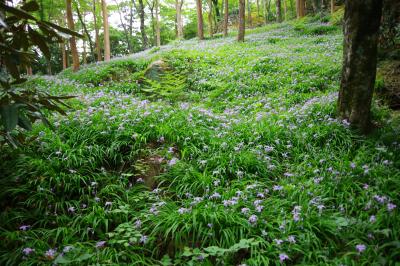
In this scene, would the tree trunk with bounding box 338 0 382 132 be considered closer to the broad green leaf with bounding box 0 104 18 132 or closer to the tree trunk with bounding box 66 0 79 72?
the broad green leaf with bounding box 0 104 18 132

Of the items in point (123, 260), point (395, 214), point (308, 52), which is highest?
point (308, 52)

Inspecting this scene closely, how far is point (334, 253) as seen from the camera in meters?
2.81

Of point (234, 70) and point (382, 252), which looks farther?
point (234, 70)

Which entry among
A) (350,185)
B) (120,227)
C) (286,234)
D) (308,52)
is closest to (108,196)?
(120,227)

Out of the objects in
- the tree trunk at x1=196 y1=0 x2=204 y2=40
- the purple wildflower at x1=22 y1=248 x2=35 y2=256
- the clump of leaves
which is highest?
the tree trunk at x1=196 y1=0 x2=204 y2=40

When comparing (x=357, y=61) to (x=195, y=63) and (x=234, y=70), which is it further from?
(x=195, y=63)

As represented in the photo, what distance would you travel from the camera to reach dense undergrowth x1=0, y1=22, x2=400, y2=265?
2.88m

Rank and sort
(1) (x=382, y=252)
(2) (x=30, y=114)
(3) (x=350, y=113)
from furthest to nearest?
1. (3) (x=350, y=113)
2. (1) (x=382, y=252)
3. (2) (x=30, y=114)

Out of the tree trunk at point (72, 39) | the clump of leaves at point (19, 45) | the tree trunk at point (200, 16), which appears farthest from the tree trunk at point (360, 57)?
the tree trunk at point (200, 16)

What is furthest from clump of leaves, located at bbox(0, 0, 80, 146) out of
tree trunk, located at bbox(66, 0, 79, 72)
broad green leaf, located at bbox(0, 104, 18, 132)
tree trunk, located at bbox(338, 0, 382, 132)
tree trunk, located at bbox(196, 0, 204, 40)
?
tree trunk, located at bbox(196, 0, 204, 40)

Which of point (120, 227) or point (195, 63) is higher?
point (195, 63)

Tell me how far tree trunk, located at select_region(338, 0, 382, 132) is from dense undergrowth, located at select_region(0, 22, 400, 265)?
1.19ft

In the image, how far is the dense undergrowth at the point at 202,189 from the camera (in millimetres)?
2885

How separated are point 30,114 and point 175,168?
228 centimetres
